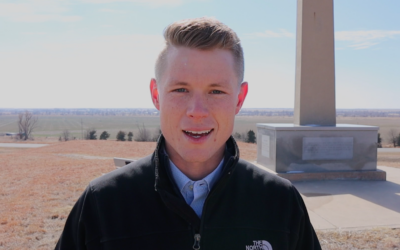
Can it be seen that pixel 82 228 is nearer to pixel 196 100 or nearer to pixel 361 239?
pixel 196 100

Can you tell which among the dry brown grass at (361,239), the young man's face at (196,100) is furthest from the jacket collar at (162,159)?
the dry brown grass at (361,239)

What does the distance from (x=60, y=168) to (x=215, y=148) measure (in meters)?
10.6

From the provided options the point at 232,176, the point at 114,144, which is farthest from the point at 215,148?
the point at 114,144

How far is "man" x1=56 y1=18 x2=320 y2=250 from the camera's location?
60.9 inches

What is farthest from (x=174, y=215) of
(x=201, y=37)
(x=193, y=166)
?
(x=201, y=37)

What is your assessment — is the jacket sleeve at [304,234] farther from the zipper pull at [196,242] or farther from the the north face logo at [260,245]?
the zipper pull at [196,242]

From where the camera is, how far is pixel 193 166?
68.7 inches

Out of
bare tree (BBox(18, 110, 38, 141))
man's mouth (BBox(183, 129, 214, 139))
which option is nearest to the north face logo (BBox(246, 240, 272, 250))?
man's mouth (BBox(183, 129, 214, 139))

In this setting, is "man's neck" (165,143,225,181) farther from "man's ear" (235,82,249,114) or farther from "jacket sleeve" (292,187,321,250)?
"jacket sleeve" (292,187,321,250)

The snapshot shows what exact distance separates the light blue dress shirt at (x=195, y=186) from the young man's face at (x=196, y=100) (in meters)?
0.12

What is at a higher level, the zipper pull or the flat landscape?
the zipper pull

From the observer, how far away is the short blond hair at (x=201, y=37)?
157 cm

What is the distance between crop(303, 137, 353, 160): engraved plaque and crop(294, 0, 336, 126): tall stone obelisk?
26.2 inches

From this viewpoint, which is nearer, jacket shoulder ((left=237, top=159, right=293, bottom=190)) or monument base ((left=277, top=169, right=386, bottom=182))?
jacket shoulder ((left=237, top=159, right=293, bottom=190))
